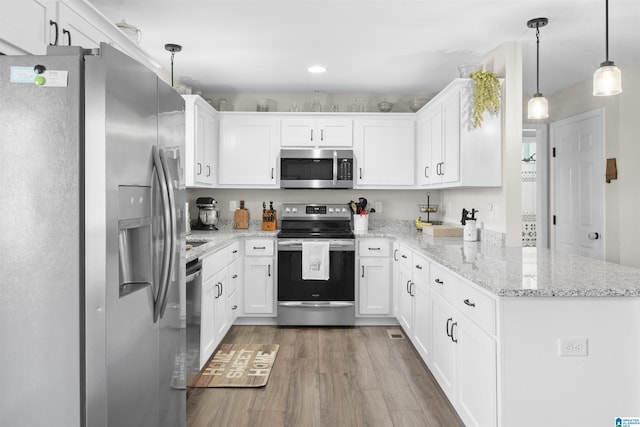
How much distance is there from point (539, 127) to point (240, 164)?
3400 mm

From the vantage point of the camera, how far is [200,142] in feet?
12.7

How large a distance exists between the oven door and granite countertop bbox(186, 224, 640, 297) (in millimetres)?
884

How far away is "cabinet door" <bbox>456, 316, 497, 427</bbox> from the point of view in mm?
1790

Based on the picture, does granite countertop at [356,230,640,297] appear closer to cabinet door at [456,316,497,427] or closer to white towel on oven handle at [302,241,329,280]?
cabinet door at [456,316,497,427]

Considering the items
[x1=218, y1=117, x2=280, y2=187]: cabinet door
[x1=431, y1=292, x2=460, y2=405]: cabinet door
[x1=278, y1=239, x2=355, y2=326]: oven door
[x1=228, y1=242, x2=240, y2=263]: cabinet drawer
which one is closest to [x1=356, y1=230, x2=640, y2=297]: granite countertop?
[x1=431, y1=292, x2=460, y2=405]: cabinet door

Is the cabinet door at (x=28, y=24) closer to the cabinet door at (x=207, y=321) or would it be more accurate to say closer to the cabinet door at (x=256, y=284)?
the cabinet door at (x=207, y=321)

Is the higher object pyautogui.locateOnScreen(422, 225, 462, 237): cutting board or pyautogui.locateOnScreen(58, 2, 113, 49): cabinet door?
pyautogui.locateOnScreen(58, 2, 113, 49): cabinet door

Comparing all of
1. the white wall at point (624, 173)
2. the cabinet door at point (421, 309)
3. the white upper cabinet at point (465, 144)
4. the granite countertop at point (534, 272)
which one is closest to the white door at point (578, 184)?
the white wall at point (624, 173)

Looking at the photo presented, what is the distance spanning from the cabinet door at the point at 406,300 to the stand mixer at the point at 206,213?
6.62 ft

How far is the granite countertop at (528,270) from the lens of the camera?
5.57 feet

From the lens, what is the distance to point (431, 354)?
2.83 m

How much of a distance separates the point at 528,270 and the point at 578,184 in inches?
110

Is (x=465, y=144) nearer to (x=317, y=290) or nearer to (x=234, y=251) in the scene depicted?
(x=317, y=290)

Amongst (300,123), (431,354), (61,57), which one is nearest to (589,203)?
(431,354)
